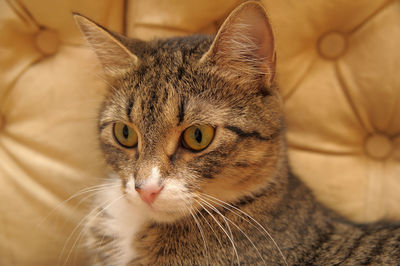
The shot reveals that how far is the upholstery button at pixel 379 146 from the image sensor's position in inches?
62.8

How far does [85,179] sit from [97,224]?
31 cm

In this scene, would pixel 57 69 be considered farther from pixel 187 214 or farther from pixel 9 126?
pixel 187 214

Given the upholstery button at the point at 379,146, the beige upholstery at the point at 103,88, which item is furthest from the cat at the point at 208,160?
the upholstery button at the point at 379,146

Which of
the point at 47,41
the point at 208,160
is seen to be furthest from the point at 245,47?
the point at 47,41

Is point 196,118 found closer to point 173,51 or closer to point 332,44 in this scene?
point 173,51

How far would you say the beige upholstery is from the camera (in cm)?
146

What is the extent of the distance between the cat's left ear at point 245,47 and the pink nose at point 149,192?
40cm

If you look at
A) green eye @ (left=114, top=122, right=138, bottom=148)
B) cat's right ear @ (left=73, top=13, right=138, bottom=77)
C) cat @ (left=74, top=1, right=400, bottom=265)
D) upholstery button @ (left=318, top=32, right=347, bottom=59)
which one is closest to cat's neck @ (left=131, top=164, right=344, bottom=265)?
cat @ (left=74, top=1, right=400, bottom=265)

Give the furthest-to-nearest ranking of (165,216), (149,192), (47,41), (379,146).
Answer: (379,146)
(47,41)
(165,216)
(149,192)

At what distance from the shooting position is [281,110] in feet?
3.99

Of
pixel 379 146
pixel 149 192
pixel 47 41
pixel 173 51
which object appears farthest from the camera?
pixel 379 146

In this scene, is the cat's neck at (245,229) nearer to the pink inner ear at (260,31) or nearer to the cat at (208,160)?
the cat at (208,160)

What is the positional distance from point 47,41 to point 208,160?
2.98ft

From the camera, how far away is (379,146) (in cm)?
160
